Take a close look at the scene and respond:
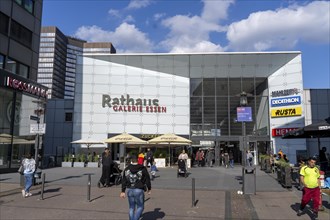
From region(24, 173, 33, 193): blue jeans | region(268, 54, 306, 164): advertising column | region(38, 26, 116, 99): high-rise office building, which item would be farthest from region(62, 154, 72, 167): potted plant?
region(38, 26, 116, 99): high-rise office building

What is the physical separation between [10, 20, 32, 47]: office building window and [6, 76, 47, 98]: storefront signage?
349cm

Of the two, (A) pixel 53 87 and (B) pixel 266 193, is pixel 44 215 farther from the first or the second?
(A) pixel 53 87

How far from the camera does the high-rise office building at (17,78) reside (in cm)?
2305

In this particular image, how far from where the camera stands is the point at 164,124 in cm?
3603

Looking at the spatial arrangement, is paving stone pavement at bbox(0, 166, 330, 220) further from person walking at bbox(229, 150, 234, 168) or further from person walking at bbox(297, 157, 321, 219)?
person walking at bbox(229, 150, 234, 168)

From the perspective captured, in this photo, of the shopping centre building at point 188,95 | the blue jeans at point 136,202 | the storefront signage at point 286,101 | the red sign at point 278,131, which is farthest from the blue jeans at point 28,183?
the storefront signage at point 286,101

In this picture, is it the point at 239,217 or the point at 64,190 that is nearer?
the point at 239,217

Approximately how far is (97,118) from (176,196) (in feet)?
79.2

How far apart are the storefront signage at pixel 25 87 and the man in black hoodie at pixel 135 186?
1809cm

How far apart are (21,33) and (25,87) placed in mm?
4411

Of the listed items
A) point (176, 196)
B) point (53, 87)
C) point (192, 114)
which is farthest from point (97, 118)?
point (53, 87)

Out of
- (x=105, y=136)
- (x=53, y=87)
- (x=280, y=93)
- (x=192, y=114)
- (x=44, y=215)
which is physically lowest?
(x=44, y=215)

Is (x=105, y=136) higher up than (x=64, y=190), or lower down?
higher up

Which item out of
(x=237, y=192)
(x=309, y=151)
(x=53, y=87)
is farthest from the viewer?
(x=53, y=87)
